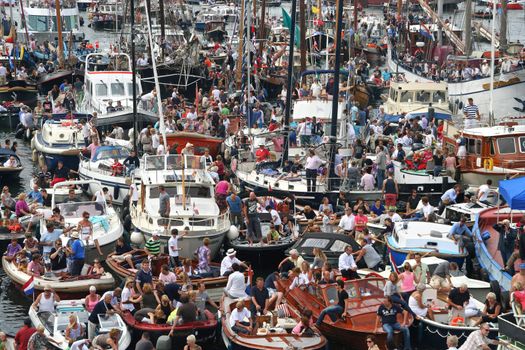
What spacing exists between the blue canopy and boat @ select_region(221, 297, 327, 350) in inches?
282

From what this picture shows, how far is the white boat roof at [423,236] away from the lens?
3384 cm

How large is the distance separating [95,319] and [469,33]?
37.5 m

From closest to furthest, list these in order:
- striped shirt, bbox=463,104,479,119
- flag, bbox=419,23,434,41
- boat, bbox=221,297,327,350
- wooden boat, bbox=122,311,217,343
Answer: boat, bbox=221,297,327,350
wooden boat, bbox=122,311,217,343
striped shirt, bbox=463,104,479,119
flag, bbox=419,23,434,41

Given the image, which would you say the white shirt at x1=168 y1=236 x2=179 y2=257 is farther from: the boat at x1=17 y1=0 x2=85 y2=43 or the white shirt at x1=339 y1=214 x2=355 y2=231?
the boat at x1=17 y1=0 x2=85 y2=43

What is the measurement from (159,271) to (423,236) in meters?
7.43

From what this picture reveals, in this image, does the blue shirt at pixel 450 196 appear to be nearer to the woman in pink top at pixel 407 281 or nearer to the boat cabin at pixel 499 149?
the boat cabin at pixel 499 149

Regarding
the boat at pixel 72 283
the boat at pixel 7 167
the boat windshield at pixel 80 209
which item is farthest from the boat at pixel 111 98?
the boat at pixel 72 283

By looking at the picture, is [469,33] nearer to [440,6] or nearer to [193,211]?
[440,6]

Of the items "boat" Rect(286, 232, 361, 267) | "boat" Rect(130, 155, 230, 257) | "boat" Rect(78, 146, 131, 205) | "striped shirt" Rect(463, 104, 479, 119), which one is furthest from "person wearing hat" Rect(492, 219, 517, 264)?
"striped shirt" Rect(463, 104, 479, 119)

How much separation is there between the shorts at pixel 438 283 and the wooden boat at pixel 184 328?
5.31 m

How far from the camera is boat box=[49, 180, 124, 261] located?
Result: 35.0m

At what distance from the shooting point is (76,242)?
32.6m

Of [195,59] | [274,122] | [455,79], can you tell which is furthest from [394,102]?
[195,59]

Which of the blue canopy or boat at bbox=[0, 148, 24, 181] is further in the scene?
boat at bbox=[0, 148, 24, 181]
